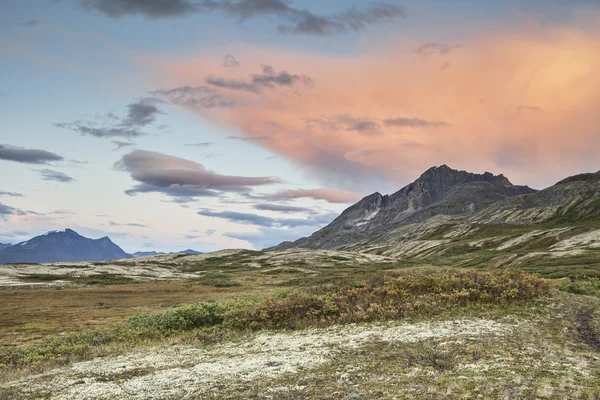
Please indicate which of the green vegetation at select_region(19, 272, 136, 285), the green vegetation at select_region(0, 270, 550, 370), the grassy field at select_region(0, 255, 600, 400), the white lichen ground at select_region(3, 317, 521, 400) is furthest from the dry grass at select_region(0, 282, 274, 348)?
the green vegetation at select_region(19, 272, 136, 285)

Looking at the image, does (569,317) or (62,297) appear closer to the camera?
(569,317)

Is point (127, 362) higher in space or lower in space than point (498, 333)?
lower

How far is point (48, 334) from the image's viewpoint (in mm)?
47906

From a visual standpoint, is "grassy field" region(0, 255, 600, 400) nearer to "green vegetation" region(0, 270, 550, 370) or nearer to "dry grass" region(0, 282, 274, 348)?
"green vegetation" region(0, 270, 550, 370)

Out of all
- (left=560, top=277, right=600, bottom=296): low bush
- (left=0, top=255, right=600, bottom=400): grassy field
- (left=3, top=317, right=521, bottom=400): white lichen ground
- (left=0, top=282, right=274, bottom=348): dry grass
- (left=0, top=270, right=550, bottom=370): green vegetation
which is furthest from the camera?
(left=0, top=282, right=274, bottom=348): dry grass

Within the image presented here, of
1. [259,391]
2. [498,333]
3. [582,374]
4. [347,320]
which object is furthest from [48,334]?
[582,374]

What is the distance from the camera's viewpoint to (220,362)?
23.7m

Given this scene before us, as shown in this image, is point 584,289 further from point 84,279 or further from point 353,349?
point 84,279

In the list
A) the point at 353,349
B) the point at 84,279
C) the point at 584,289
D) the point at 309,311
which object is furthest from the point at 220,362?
the point at 84,279

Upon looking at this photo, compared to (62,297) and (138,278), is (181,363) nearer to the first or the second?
(62,297)

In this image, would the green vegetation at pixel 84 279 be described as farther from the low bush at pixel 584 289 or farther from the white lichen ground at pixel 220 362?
→ the low bush at pixel 584 289

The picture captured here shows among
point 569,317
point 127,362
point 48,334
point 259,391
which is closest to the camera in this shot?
point 259,391

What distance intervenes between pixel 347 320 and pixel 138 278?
468 feet

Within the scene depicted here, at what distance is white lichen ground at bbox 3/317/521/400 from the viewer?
19547 mm
